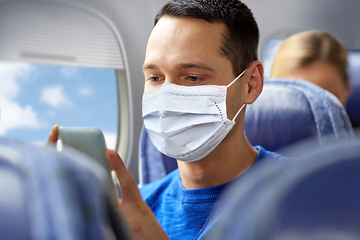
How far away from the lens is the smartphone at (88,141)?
0.46 meters

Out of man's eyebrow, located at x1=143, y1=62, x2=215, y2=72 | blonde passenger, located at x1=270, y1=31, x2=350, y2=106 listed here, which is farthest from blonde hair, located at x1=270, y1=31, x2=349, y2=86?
man's eyebrow, located at x1=143, y1=62, x2=215, y2=72

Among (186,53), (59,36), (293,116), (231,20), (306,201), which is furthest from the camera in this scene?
(59,36)

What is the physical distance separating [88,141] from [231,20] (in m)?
0.74

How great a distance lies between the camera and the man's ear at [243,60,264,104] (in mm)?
1137

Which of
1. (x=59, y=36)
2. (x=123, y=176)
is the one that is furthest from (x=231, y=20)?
(x=59, y=36)

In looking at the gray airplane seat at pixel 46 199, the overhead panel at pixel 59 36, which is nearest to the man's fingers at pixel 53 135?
the gray airplane seat at pixel 46 199

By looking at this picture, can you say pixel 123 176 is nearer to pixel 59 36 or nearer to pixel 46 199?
pixel 46 199

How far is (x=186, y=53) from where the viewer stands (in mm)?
935

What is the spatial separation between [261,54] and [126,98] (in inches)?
55.3

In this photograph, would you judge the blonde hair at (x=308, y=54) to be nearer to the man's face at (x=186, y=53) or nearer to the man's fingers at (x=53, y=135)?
the man's face at (x=186, y=53)

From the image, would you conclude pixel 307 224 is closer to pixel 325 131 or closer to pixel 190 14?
pixel 190 14

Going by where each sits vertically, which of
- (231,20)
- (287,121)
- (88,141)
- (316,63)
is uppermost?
(231,20)

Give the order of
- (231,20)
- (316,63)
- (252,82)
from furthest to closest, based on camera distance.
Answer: (316,63) < (252,82) < (231,20)

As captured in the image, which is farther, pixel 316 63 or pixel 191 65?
pixel 316 63
